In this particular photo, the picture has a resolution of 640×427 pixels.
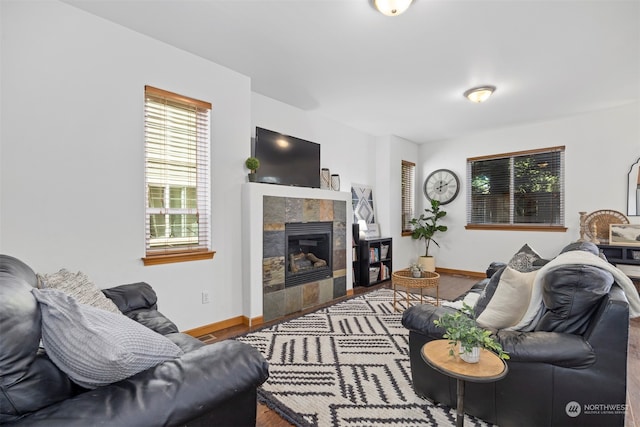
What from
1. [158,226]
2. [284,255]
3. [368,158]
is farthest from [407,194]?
[158,226]

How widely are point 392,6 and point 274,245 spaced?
2.42 m

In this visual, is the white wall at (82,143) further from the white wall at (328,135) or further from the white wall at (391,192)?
the white wall at (391,192)

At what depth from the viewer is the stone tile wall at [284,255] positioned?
339 cm

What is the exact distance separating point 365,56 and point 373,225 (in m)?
3.12

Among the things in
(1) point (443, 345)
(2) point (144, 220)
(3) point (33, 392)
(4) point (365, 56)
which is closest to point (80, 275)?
(2) point (144, 220)

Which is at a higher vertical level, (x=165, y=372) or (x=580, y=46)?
(x=580, y=46)

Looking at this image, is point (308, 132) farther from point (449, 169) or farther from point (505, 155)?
point (505, 155)

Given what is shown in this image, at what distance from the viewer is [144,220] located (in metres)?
2.62

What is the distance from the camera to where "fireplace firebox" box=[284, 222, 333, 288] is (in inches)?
145

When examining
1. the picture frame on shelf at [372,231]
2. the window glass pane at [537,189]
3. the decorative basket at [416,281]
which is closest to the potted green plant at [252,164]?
the decorative basket at [416,281]

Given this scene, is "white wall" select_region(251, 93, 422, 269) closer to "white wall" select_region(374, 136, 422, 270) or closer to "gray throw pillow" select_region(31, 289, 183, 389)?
"white wall" select_region(374, 136, 422, 270)

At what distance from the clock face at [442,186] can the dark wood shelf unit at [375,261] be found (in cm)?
154

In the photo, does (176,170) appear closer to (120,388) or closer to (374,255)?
(120,388)

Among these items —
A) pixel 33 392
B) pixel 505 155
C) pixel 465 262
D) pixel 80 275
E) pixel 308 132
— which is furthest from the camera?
pixel 465 262
